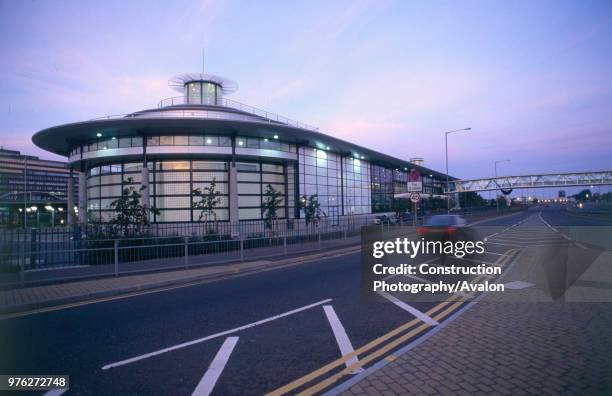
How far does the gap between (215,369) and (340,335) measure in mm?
2092

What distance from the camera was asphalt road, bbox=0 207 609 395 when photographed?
3955 millimetres

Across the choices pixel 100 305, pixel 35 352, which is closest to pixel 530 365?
pixel 35 352

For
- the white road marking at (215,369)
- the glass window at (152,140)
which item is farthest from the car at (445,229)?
the glass window at (152,140)

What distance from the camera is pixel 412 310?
250 inches

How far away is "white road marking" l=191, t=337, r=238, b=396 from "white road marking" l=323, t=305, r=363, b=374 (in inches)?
66.6

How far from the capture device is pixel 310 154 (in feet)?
125

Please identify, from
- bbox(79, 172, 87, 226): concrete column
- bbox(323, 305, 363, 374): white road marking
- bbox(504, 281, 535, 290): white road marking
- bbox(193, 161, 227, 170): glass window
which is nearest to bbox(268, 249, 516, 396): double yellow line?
bbox(323, 305, 363, 374): white road marking

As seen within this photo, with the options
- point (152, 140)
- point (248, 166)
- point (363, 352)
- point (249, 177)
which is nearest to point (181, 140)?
point (152, 140)

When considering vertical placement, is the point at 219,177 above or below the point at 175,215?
above

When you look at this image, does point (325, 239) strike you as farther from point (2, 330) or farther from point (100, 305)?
point (2, 330)

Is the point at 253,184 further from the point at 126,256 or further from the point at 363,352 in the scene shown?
the point at 363,352

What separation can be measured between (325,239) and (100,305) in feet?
51.1

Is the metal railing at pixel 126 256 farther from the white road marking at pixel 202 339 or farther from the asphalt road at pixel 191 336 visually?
the white road marking at pixel 202 339

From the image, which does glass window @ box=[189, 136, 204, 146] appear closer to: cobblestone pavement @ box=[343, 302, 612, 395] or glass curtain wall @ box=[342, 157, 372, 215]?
glass curtain wall @ box=[342, 157, 372, 215]
